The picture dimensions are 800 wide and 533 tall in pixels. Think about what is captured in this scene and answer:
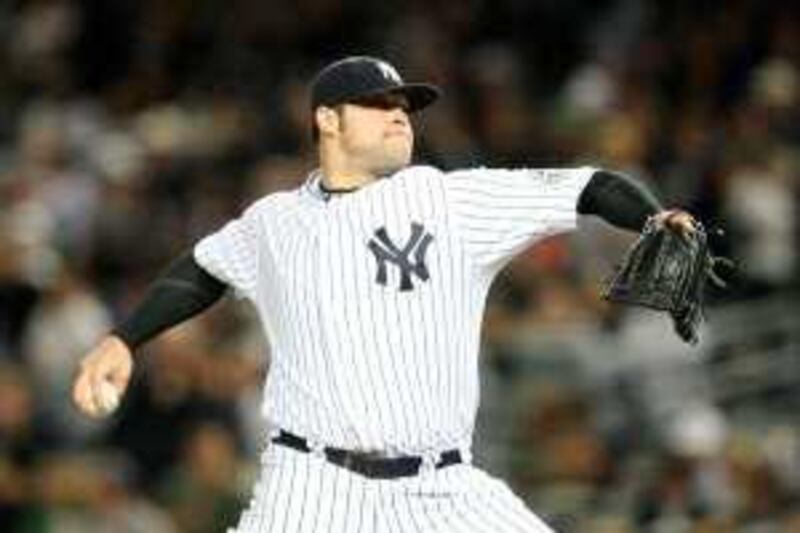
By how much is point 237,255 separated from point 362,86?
1.78 ft

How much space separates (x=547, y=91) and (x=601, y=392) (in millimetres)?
2991

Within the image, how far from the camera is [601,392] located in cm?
1031

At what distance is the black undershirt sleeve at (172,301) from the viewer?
6539mm

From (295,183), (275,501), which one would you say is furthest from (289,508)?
(295,183)

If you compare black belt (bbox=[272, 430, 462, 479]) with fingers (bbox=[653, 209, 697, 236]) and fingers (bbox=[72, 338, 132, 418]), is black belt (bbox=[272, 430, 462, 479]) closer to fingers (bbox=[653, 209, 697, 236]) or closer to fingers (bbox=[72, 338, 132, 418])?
fingers (bbox=[72, 338, 132, 418])

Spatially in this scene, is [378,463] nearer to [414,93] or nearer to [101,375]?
[101,375]

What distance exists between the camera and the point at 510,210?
20.5ft

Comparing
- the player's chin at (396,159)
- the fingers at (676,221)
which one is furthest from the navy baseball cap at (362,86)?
the fingers at (676,221)

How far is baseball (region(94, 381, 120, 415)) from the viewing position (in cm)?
621

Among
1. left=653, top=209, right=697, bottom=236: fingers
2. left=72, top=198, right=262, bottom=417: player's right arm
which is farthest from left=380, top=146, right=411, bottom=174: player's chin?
left=653, top=209, right=697, bottom=236: fingers

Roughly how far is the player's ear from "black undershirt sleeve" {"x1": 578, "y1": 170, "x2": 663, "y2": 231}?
65cm

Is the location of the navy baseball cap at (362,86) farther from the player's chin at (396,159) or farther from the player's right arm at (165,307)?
the player's right arm at (165,307)

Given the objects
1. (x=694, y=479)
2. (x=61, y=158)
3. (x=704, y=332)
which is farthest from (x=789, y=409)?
(x=61, y=158)

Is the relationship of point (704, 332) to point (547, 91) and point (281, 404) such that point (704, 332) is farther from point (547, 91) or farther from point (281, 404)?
point (281, 404)
